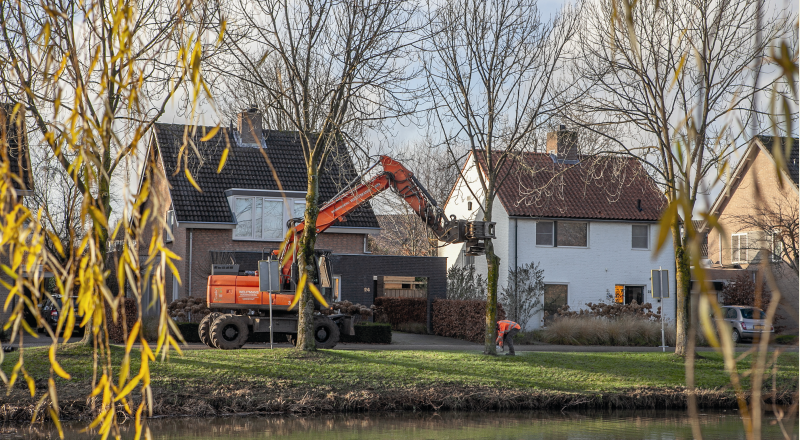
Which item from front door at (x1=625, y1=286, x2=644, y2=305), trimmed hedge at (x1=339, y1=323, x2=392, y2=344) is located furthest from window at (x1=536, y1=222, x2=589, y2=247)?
trimmed hedge at (x1=339, y1=323, x2=392, y2=344)

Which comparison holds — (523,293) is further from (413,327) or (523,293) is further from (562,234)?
(413,327)

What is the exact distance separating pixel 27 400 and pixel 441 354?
31.5 feet

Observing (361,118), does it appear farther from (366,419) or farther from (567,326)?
(567,326)

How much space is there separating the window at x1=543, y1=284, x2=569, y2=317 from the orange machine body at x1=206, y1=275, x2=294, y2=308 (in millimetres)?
15608

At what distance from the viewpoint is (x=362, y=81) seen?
58.2 ft

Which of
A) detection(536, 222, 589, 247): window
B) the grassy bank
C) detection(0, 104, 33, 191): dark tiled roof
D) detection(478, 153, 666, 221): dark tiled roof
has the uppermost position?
detection(478, 153, 666, 221): dark tiled roof

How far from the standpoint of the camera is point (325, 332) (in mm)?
22234

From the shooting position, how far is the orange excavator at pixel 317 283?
21359mm

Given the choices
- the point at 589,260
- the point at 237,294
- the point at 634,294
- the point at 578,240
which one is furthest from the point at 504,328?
the point at 634,294

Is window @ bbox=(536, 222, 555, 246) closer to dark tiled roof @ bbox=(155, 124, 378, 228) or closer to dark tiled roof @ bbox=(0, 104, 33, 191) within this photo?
dark tiled roof @ bbox=(155, 124, 378, 228)

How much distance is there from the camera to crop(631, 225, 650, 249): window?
3684cm

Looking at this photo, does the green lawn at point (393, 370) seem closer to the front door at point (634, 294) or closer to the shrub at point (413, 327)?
the shrub at point (413, 327)

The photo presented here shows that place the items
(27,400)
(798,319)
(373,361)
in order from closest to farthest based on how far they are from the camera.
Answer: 1. (798,319)
2. (27,400)
3. (373,361)

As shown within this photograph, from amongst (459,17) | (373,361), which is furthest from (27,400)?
(459,17)
